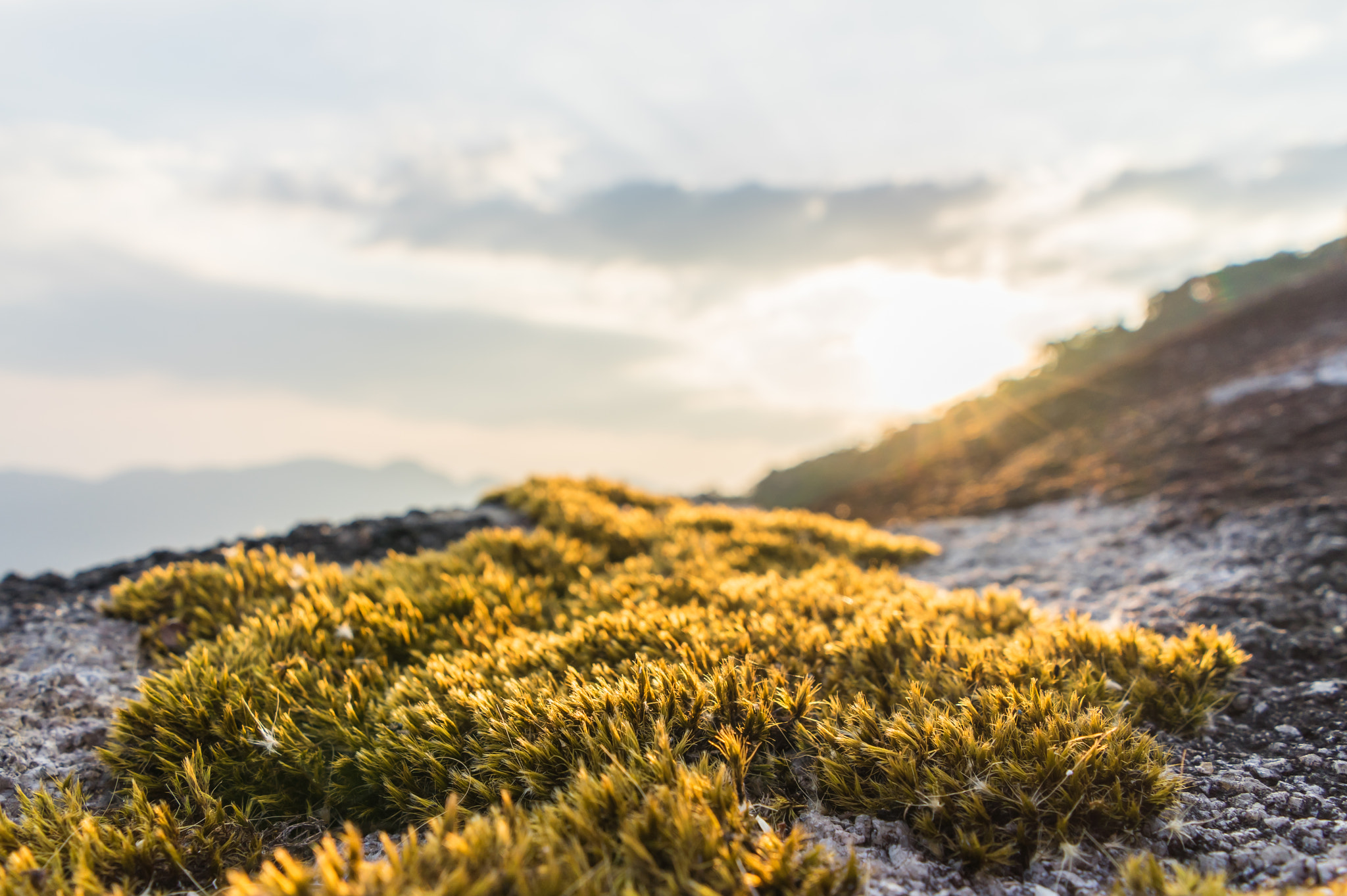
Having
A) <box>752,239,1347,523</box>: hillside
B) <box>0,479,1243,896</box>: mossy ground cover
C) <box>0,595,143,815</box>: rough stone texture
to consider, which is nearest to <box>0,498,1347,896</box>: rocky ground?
<box>0,595,143,815</box>: rough stone texture

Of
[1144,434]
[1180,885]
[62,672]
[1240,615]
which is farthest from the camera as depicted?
[1144,434]

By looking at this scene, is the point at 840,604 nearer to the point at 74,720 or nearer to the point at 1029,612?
the point at 1029,612

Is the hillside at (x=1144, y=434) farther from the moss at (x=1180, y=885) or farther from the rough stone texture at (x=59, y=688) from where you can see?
the rough stone texture at (x=59, y=688)

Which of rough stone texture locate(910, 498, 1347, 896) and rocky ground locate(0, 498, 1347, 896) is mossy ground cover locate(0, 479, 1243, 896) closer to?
rocky ground locate(0, 498, 1347, 896)

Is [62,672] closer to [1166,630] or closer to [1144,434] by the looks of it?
[1166,630]

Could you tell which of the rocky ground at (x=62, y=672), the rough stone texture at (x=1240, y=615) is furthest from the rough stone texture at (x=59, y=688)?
the rough stone texture at (x=1240, y=615)

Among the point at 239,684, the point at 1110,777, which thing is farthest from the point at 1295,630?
the point at 239,684

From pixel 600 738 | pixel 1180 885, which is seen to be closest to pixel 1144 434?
pixel 1180 885
